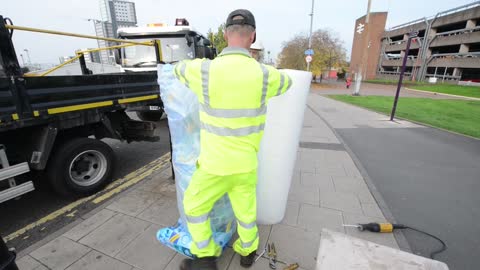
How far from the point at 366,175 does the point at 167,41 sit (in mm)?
5643

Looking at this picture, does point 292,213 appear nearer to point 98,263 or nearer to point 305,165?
point 305,165

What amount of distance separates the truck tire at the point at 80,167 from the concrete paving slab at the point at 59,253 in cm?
84

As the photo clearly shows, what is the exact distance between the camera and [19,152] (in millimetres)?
2666

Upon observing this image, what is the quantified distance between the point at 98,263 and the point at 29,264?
623 millimetres

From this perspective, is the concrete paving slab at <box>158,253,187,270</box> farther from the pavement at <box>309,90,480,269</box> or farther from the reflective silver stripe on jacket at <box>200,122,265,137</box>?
the pavement at <box>309,90,480,269</box>

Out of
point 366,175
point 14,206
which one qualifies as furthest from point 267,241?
point 14,206

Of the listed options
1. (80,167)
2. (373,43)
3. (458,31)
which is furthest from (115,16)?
(373,43)

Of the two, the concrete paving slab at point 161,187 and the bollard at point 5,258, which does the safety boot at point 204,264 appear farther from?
the concrete paving slab at point 161,187

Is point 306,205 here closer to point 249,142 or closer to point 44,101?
point 249,142

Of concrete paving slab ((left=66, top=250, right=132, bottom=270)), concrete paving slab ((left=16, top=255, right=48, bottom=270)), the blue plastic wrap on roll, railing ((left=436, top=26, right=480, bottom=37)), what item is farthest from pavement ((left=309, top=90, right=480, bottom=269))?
railing ((left=436, top=26, right=480, bottom=37))

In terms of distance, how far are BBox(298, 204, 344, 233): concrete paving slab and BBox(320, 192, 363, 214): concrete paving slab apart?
0.12 m

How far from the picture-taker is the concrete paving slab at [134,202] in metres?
2.92

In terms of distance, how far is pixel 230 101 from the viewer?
155 cm

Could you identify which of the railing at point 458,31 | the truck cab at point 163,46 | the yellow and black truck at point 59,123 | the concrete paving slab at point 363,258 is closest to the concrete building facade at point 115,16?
the truck cab at point 163,46
